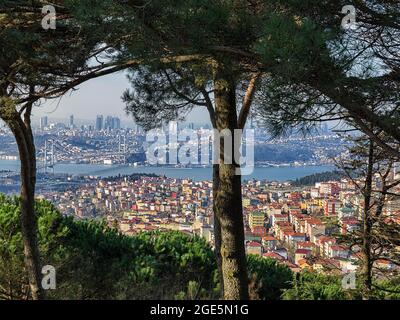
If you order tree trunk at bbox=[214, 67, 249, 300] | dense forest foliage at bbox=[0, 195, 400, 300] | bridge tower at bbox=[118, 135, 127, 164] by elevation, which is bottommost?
dense forest foliage at bbox=[0, 195, 400, 300]

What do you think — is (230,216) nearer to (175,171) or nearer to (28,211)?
(28,211)

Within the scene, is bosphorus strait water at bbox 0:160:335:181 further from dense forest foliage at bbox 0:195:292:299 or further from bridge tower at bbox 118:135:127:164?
dense forest foliage at bbox 0:195:292:299

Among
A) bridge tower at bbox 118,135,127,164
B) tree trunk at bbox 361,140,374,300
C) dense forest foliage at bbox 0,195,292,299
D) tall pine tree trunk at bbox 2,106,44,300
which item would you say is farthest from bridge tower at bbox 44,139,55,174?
tree trunk at bbox 361,140,374,300

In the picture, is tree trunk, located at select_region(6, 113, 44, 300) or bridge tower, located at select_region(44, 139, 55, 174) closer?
tree trunk, located at select_region(6, 113, 44, 300)

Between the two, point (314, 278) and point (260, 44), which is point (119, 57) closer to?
point (260, 44)

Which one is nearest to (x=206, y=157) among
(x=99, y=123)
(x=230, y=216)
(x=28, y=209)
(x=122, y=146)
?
(x=230, y=216)

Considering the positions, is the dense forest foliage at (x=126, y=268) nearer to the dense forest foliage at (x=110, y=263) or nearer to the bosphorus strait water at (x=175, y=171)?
the dense forest foliage at (x=110, y=263)
